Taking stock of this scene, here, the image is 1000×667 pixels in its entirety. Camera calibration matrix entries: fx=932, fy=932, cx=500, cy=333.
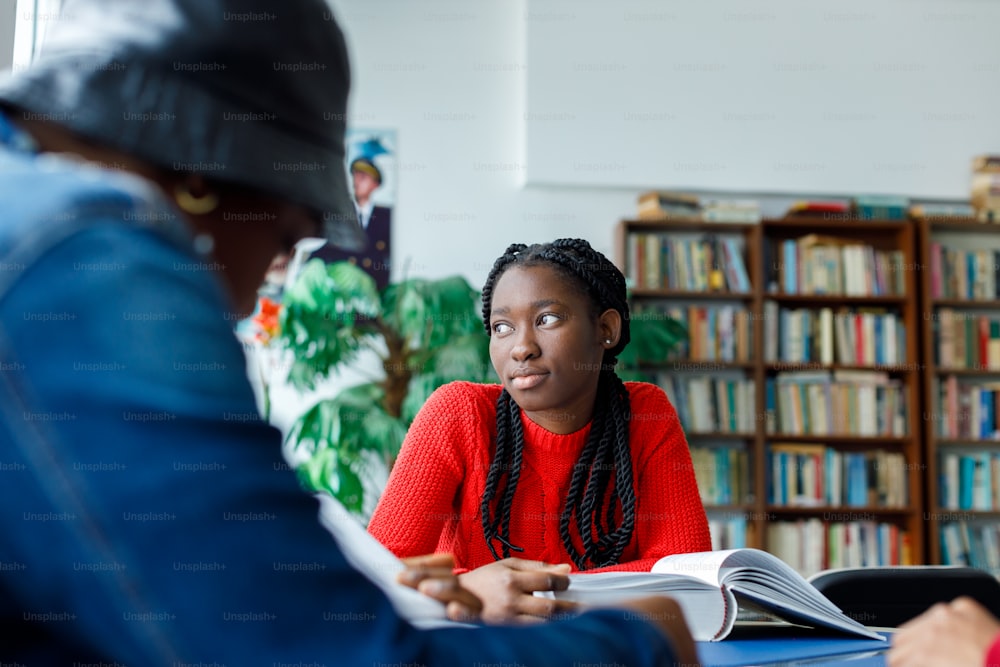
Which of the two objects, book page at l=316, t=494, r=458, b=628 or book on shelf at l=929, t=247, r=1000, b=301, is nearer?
book page at l=316, t=494, r=458, b=628

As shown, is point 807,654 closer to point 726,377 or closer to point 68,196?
point 68,196

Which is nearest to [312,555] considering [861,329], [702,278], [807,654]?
[807,654]

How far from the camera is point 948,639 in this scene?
704mm

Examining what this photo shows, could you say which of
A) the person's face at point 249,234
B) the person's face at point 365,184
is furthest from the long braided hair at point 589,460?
the person's face at point 365,184

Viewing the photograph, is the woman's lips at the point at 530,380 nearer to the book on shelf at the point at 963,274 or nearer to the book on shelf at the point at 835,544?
the book on shelf at the point at 835,544

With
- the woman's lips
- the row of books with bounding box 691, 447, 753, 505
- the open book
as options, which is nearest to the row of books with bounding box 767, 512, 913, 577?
the row of books with bounding box 691, 447, 753, 505

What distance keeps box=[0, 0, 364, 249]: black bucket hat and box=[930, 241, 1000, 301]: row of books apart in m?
4.99

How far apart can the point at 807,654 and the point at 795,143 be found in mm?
4400

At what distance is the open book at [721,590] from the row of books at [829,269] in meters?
3.89

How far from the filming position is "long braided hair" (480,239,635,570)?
163cm

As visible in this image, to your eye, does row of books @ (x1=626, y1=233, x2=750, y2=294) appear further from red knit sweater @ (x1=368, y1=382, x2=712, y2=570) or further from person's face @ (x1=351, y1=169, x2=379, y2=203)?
red knit sweater @ (x1=368, y1=382, x2=712, y2=570)

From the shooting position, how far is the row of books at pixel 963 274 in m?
4.90

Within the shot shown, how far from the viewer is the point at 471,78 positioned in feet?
16.8

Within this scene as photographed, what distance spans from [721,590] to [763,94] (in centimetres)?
442
